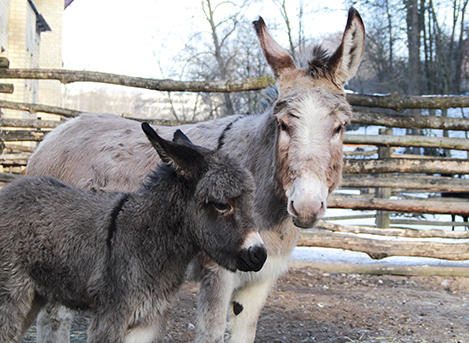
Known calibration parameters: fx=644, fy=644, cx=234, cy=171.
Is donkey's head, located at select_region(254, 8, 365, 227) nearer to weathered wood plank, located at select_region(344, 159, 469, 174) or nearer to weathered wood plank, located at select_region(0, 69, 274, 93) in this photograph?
weathered wood plank, located at select_region(0, 69, 274, 93)

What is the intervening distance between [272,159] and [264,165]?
12 cm

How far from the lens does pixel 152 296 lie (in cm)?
354

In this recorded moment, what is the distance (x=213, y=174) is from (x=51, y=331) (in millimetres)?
2184

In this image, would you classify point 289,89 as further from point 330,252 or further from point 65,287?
point 330,252

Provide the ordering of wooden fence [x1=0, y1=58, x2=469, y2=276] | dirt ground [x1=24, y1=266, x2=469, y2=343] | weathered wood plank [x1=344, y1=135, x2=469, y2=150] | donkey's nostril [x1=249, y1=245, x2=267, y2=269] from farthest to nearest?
weathered wood plank [x1=344, y1=135, x2=469, y2=150]
wooden fence [x1=0, y1=58, x2=469, y2=276]
dirt ground [x1=24, y1=266, x2=469, y2=343]
donkey's nostril [x1=249, y1=245, x2=267, y2=269]

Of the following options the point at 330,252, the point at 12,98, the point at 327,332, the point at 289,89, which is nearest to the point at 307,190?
the point at 289,89

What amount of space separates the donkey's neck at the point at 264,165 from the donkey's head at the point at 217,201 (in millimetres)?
804

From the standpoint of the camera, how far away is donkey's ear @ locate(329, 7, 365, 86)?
4.33m

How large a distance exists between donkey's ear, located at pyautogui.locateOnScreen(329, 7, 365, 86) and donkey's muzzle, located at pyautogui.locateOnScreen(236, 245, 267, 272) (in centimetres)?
152

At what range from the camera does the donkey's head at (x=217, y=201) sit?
3.50 metres

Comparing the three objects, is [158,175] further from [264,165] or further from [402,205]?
[402,205]

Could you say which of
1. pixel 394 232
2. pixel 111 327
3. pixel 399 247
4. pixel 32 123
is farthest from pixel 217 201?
pixel 32 123

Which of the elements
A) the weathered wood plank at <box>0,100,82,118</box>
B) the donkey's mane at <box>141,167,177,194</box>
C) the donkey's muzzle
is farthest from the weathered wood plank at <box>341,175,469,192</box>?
the donkey's muzzle

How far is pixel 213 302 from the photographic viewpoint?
4180mm
